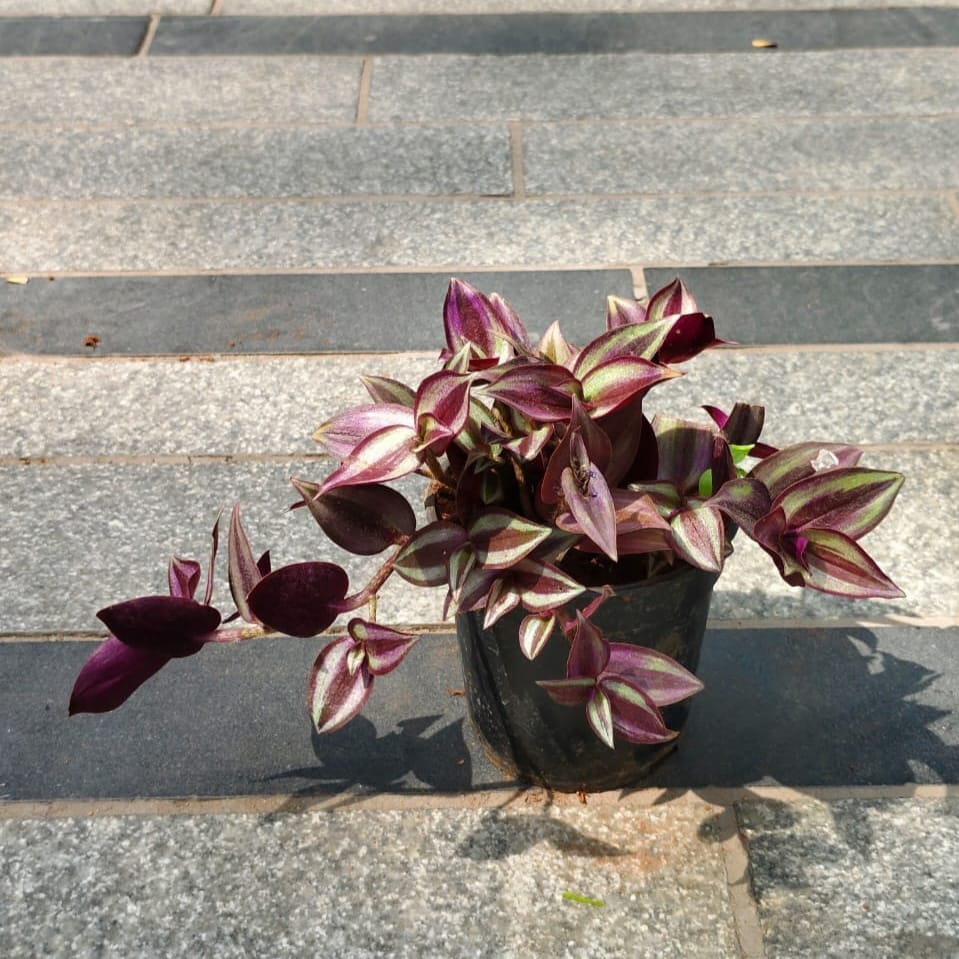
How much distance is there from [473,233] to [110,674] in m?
1.54

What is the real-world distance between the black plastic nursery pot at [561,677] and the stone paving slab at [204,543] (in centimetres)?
31

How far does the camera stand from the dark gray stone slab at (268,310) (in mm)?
2172

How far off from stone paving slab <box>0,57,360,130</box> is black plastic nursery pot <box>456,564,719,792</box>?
198 centimetres

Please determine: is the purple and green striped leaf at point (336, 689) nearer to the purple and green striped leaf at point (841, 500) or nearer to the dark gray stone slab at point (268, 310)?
the purple and green striped leaf at point (841, 500)

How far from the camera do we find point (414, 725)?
1470 mm

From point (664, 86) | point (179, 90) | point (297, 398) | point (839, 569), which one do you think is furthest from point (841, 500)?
point (179, 90)

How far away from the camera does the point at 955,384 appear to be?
2037 mm

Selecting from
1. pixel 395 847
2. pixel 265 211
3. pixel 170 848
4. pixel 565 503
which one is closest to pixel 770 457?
pixel 565 503

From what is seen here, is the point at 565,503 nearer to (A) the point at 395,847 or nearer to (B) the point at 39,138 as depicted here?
(A) the point at 395,847

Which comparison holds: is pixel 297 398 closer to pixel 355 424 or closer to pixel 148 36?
pixel 355 424

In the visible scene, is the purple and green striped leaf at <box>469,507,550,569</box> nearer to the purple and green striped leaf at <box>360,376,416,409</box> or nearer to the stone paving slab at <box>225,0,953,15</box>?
the purple and green striped leaf at <box>360,376,416,409</box>

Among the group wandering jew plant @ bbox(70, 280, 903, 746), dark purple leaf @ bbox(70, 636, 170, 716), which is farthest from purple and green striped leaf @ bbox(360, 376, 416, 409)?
dark purple leaf @ bbox(70, 636, 170, 716)

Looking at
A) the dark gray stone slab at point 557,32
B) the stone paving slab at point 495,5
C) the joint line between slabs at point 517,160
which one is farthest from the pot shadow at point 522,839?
the stone paving slab at point 495,5

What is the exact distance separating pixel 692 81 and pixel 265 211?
1.25 metres
